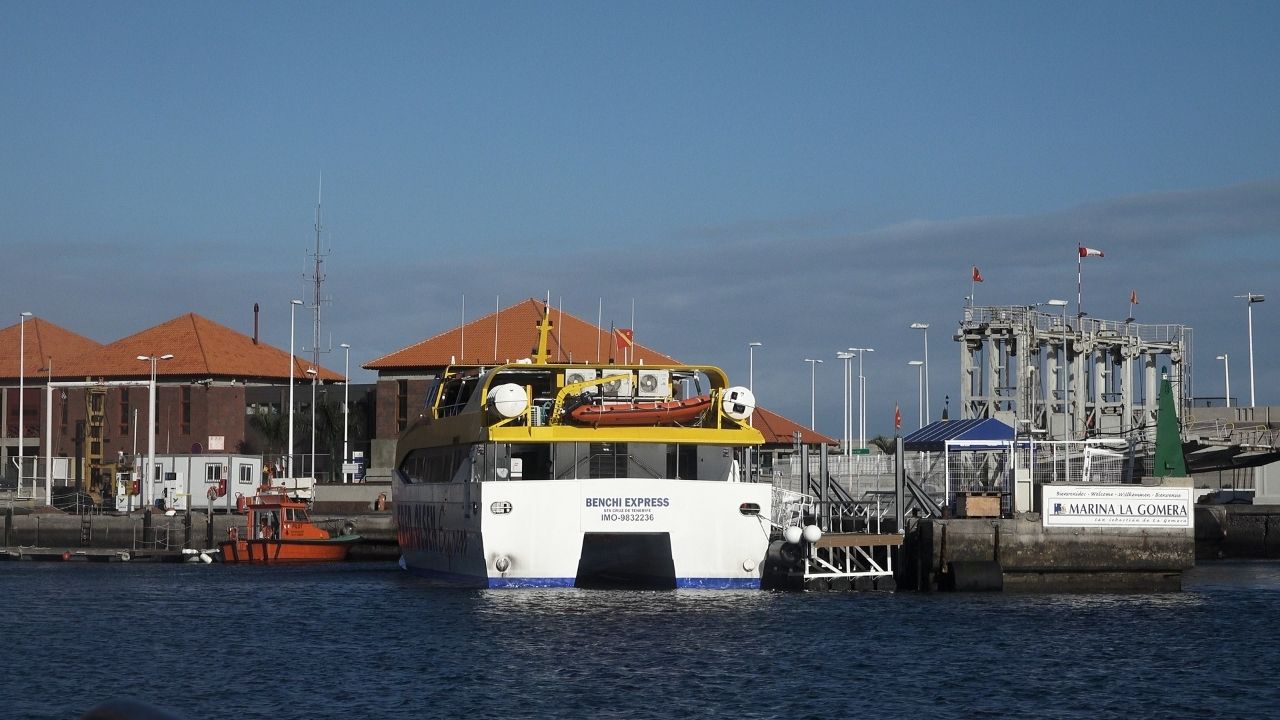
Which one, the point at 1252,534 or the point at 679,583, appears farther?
the point at 1252,534

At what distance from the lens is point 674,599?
32.6 meters

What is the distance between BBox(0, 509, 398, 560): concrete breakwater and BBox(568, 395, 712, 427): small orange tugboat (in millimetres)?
29477

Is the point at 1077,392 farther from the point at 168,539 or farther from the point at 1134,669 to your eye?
the point at 1134,669

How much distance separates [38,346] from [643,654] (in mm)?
93808

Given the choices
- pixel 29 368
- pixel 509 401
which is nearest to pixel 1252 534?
pixel 509 401

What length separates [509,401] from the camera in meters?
33.4

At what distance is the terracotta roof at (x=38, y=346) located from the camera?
104562 millimetres

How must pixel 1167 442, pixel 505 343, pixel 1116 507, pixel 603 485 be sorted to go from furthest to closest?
pixel 505 343
pixel 1167 442
pixel 1116 507
pixel 603 485

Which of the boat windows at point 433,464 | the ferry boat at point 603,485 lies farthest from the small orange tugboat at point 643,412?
the boat windows at point 433,464

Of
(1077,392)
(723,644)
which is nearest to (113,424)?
(1077,392)

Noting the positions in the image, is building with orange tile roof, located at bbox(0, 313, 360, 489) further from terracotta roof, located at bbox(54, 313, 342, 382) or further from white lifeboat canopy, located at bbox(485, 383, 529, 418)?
white lifeboat canopy, located at bbox(485, 383, 529, 418)

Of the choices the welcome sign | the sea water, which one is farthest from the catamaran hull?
the welcome sign

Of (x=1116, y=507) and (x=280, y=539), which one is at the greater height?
(x=1116, y=507)

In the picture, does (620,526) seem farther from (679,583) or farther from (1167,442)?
(1167,442)
